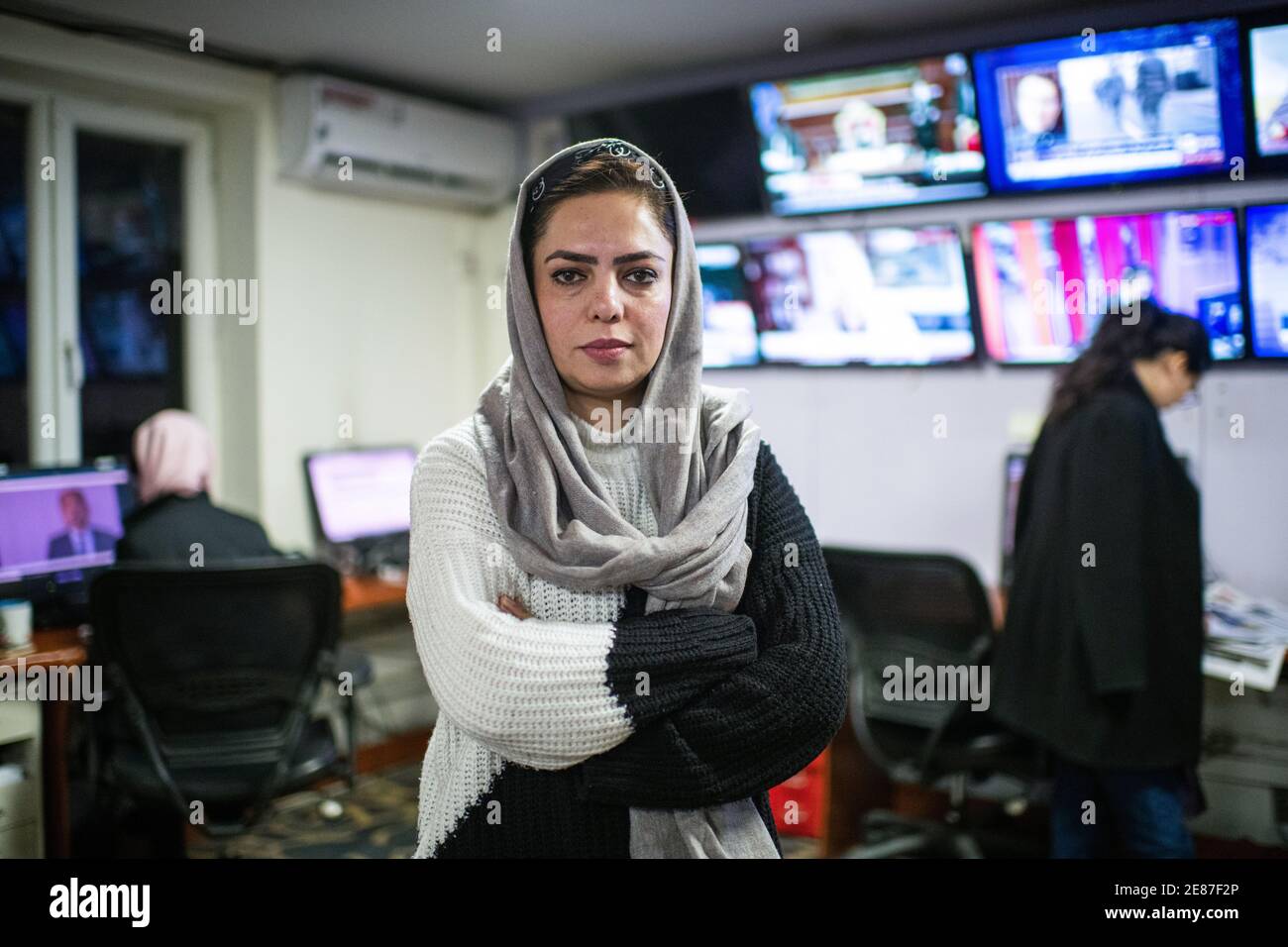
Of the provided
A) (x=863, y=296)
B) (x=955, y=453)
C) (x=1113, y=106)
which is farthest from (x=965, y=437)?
(x=1113, y=106)

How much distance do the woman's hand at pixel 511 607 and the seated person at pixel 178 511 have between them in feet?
5.67

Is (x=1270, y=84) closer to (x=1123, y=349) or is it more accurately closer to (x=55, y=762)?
(x=1123, y=349)

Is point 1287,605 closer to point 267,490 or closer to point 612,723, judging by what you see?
point 612,723

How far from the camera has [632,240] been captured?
1.17m

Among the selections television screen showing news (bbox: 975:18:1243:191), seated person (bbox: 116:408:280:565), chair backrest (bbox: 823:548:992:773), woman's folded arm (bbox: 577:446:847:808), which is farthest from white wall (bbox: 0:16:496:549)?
woman's folded arm (bbox: 577:446:847:808)

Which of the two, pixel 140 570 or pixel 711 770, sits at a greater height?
pixel 140 570

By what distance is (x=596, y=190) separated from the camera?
3.83 ft

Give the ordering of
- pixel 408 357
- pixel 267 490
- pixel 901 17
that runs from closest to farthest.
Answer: pixel 901 17 → pixel 267 490 → pixel 408 357

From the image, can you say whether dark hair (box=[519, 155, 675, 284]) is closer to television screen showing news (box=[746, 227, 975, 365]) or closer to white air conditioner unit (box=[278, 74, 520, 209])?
television screen showing news (box=[746, 227, 975, 365])

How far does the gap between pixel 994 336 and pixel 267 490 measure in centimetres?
241

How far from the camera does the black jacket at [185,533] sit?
2584 mm

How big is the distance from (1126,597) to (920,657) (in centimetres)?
61

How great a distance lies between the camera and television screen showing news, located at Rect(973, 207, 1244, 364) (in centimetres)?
280
